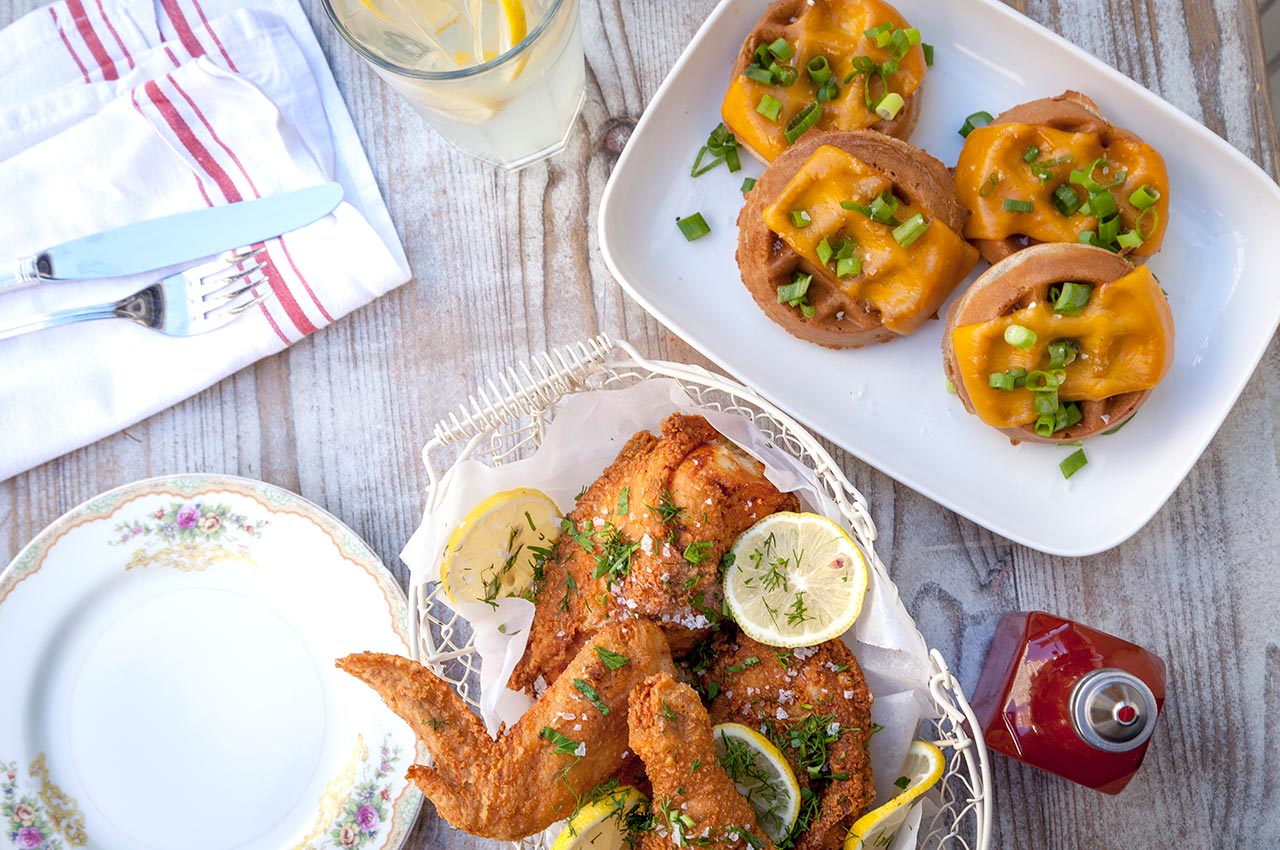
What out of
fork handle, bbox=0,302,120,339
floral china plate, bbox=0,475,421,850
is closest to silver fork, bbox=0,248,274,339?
fork handle, bbox=0,302,120,339

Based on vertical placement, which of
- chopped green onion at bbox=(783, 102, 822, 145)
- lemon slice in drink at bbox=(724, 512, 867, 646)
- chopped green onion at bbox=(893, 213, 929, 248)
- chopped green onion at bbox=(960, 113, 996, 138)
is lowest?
lemon slice in drink at bbox=(724, 512, 867, 646)

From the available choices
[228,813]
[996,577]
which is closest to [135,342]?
[228,813]

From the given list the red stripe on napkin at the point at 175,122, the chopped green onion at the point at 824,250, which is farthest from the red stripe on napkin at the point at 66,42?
the chopped green onion at the point at 824,250

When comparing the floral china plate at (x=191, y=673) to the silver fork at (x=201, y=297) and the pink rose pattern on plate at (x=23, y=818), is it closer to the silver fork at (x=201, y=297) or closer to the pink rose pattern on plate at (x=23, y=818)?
the pink rose pattern on plate at (x=23, y=818)

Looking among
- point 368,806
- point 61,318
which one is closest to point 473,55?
point 61,318

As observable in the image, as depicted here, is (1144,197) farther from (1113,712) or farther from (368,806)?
(368,806)

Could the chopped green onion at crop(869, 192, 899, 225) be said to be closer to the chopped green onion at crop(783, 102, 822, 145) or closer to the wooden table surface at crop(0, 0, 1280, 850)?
the chopped green onion at crop(783, 102, 822, 145)
